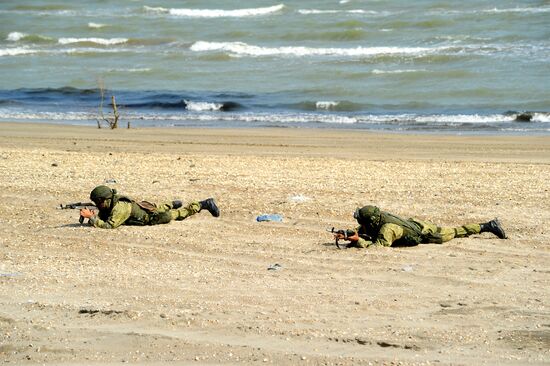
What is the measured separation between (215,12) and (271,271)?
43.7 metres

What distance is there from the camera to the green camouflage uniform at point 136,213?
10648 millimetres

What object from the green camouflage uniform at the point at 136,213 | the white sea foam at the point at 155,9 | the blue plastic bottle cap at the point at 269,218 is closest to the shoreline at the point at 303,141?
the blue plastic bottle cap at the point at 269,218

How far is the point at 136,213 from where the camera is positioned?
1091cm

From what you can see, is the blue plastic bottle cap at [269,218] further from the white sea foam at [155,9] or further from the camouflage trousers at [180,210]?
the white sea foam at [155,9]

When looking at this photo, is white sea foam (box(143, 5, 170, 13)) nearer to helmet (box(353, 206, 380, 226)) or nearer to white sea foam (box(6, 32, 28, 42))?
white sea foam (box(6, 32, 28, 42))

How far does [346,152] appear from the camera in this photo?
18156 mm

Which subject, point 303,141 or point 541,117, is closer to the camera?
point 303,141

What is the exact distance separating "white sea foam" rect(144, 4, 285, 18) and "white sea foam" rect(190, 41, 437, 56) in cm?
957

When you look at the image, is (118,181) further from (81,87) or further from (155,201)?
(81,87)

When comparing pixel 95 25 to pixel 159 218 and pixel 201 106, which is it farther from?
pixel 159 218

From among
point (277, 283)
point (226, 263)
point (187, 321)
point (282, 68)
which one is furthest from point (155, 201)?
point (282, 68)

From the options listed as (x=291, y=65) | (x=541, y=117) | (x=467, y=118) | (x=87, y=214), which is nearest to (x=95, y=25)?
(x=291, y=65)

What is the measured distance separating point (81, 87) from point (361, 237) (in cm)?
2183

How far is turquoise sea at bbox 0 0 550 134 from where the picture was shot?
25.2 metres
